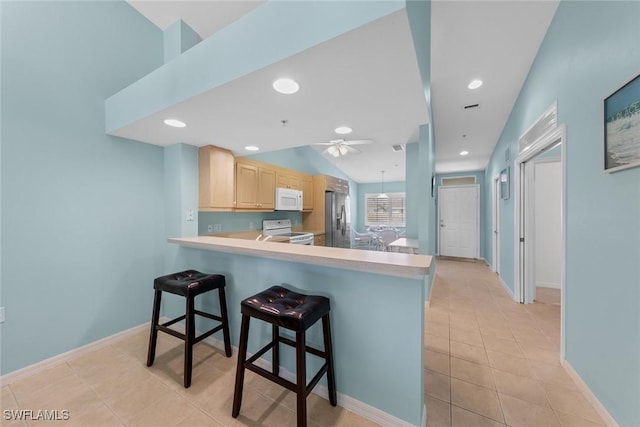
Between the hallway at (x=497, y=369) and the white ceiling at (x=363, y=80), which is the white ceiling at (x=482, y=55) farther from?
the hallway at (x=497, y=369)

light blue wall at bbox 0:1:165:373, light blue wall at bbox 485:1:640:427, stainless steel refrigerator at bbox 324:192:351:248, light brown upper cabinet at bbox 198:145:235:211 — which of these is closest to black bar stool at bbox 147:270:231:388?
light blue wall at bbox 0:1:165:373

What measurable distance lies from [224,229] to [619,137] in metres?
3.96

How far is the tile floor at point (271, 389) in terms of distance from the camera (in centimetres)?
144

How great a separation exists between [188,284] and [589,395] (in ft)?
9.57

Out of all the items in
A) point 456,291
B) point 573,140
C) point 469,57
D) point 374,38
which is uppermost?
point 469,57

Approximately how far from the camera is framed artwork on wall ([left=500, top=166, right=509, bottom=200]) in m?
3.70

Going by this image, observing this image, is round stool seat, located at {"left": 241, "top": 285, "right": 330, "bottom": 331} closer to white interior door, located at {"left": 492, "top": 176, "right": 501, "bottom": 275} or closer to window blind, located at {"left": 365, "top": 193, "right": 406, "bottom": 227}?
white interior door, located at {"left": 492, "top": 176, "right": 501, "bottom": 275}

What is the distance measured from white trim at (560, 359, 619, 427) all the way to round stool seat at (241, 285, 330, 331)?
69.1 inches

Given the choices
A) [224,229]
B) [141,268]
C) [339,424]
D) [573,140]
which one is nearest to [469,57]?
[573,140]

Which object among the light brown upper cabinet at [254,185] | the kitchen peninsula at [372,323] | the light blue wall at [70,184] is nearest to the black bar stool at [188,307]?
→ the kitchen peninsula at [372,323]

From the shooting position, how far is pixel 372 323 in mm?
1419

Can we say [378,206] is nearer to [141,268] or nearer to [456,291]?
[456,291]

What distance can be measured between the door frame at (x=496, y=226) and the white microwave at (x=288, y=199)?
3.83 m

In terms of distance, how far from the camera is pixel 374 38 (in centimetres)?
103
